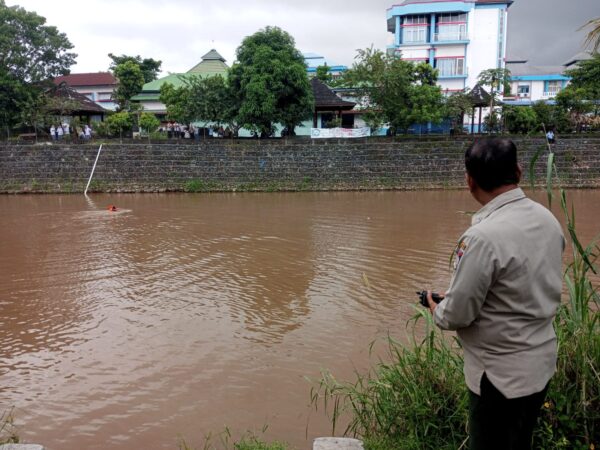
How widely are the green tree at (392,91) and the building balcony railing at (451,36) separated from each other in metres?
12.2

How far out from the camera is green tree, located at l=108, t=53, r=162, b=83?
37.7 m

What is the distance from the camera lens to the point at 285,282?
8023 millimetres

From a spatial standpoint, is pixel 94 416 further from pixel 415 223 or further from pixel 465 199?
pixel 465 199

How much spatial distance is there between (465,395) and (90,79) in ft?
149

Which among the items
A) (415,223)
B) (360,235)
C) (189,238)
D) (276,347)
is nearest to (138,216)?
(189,238)

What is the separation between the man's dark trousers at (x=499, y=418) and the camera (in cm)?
184

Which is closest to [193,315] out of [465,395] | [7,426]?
[7,426]

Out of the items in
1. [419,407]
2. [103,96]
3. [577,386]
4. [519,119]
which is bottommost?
[419,407]

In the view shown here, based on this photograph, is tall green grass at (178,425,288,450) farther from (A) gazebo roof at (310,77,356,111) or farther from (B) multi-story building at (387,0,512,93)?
Answer: (B) multi-story building at (387,0,512,93)

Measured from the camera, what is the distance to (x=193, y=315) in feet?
21.3

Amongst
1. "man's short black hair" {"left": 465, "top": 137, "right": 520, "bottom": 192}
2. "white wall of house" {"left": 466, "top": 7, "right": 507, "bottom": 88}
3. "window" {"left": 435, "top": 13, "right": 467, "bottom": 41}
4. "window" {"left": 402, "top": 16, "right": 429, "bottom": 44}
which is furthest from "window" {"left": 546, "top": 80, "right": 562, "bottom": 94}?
"man's short black hair" {"left": 465, "top": 137, "right": 520, "bottom": 192}

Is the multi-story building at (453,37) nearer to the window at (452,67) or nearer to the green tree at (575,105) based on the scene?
the window at (452,67)

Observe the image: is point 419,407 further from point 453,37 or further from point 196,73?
point 453,37

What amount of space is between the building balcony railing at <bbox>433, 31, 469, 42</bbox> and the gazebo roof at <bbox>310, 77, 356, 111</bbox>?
1212cm
